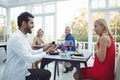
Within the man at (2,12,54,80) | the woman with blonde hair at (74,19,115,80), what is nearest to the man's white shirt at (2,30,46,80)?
the man at (2,12,54,80)

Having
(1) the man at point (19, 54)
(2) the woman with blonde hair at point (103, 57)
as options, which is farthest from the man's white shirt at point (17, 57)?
(2) the woman with blonde hair at point (103, 57)

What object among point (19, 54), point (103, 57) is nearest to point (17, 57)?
point (19, 54)

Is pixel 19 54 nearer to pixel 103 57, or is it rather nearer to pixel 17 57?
pixel 17 57

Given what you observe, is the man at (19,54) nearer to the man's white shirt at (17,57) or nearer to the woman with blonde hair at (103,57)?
the man's white shirt at (17,57)

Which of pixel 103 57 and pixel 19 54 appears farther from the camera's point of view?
pixel 103 57

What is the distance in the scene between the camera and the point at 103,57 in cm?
204

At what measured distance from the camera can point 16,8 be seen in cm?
884

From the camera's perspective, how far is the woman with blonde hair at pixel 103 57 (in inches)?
79.8

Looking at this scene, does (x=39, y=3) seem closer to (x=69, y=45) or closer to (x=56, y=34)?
(x=56, y=34)

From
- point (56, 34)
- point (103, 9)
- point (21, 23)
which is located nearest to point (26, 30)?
point (21, 23)

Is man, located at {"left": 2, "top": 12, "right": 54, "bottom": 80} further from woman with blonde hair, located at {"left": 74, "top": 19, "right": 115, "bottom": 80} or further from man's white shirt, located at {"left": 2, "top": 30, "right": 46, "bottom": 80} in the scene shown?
woman with blonde hair, located at {"left": 74, "top": 19, "right": 115, "bottom": 80}

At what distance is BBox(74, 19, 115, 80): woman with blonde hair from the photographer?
203 centimetres

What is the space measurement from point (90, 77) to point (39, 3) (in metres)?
6.32

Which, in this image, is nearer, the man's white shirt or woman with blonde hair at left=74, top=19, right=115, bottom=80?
the man's white shirt
